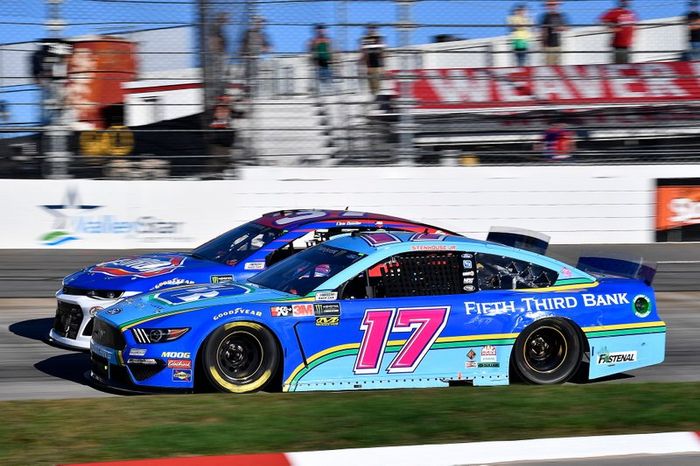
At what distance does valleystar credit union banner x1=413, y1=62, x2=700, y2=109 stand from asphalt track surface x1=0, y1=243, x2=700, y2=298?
3603 mm

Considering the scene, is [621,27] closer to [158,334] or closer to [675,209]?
[675,209]

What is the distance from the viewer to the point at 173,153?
1741 cm

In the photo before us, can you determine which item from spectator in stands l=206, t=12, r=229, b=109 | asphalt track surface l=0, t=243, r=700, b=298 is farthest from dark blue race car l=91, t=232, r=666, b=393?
spectator in stands l=206, t=12, r=229, b=109

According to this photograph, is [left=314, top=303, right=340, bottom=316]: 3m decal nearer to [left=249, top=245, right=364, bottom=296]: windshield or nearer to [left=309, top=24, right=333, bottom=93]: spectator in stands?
[left=249, top=245, right=364, bottom=296]: windshield

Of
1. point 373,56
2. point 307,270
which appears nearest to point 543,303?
point 307,270

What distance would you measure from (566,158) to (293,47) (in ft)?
18.0

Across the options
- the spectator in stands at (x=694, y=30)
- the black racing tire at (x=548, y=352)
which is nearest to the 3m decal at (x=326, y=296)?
the black racing tire at (x=548, y=352)

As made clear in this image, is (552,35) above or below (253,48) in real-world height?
Answer: above

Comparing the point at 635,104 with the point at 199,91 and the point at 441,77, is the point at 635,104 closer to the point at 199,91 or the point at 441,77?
the point at 441,77

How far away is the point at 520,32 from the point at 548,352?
43.6 feet

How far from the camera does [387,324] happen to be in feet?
22.9

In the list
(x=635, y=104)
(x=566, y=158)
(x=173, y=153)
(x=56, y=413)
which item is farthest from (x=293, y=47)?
(x=56, y=413)

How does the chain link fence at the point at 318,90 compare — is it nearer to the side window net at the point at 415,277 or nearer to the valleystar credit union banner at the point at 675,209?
the valleystar credit union banner at the point at 675,209

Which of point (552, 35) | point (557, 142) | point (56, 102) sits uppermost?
point (552, 35)
